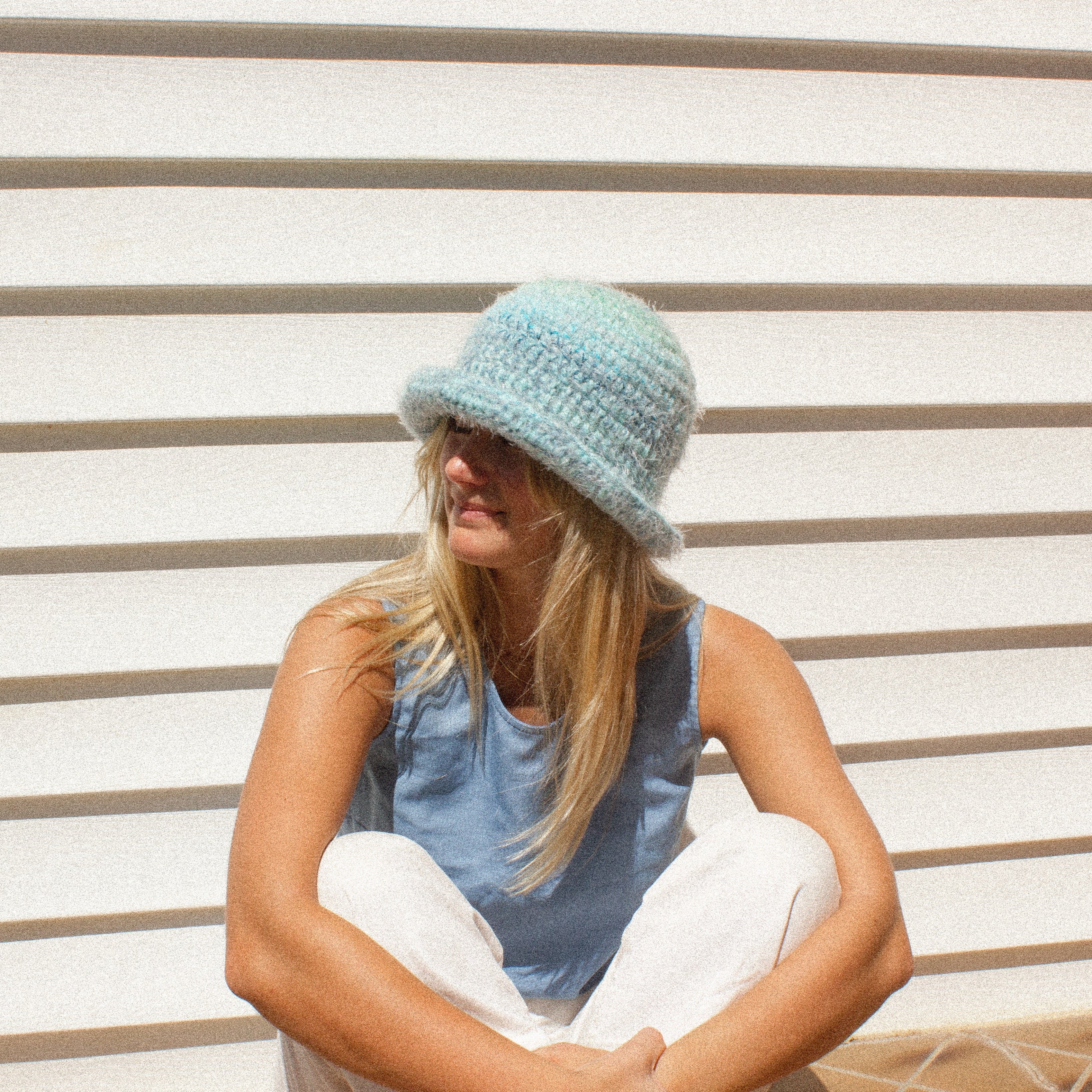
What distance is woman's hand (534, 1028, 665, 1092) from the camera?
136cm

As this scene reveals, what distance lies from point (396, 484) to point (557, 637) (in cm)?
62

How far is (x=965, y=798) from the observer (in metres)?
2.41

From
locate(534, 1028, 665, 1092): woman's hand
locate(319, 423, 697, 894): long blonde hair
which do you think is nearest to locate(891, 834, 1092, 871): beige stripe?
locate(319, 423, 697, 894): long blonde hair

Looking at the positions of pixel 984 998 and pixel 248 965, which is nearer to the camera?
pixel 248 965

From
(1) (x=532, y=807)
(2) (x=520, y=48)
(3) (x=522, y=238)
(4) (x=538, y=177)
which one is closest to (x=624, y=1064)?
(1) (x=532, y=807)

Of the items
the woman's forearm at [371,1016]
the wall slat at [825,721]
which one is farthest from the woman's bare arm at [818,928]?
the wall slat at [825,721]

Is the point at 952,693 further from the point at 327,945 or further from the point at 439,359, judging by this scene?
the point at 327,945

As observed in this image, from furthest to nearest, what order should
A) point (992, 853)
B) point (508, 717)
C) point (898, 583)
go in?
point (992, 853) < point (898, 583) < point (508, 717)

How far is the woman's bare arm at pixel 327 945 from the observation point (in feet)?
4.57

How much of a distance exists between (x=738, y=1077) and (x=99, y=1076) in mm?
1562

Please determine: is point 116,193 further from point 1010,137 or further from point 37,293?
point 1010,137

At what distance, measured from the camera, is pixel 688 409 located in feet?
5.38

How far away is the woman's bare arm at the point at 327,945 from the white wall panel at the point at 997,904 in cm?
126

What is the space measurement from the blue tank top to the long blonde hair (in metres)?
0.03
